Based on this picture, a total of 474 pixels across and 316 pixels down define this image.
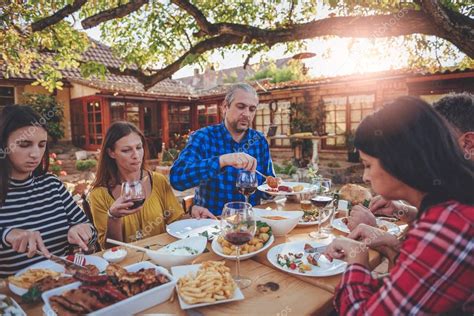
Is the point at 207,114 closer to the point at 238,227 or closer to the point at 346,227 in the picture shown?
the point at 346,227

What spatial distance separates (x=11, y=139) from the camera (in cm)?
186

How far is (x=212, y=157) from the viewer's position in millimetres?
2639

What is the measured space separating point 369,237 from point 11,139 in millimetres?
2096

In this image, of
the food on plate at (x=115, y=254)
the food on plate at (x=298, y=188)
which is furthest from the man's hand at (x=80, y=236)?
the food on plate at (x=298, y=188)

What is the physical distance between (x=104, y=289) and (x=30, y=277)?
44cm

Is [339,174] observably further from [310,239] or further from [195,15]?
[310,239]

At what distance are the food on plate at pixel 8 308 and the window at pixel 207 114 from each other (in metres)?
14.2

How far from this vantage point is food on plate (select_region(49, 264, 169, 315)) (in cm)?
105

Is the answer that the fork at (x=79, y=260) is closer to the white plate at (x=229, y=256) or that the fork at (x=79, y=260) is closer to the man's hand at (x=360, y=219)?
the white plate at (x=229, y=256)

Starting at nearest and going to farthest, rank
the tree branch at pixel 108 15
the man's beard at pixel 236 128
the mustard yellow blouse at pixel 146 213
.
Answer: the mustard yellow blouse at pixel 146 213
the man's beard at pixel 236 128
the tree branch at pixel 108 15

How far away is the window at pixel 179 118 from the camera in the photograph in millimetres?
15297

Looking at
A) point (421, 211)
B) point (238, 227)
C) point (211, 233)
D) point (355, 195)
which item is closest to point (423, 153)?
point (421, 211)

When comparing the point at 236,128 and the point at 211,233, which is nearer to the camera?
the point at 211,233

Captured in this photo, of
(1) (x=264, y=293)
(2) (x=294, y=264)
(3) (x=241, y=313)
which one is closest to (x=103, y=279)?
(3) (x=241, y=313)
